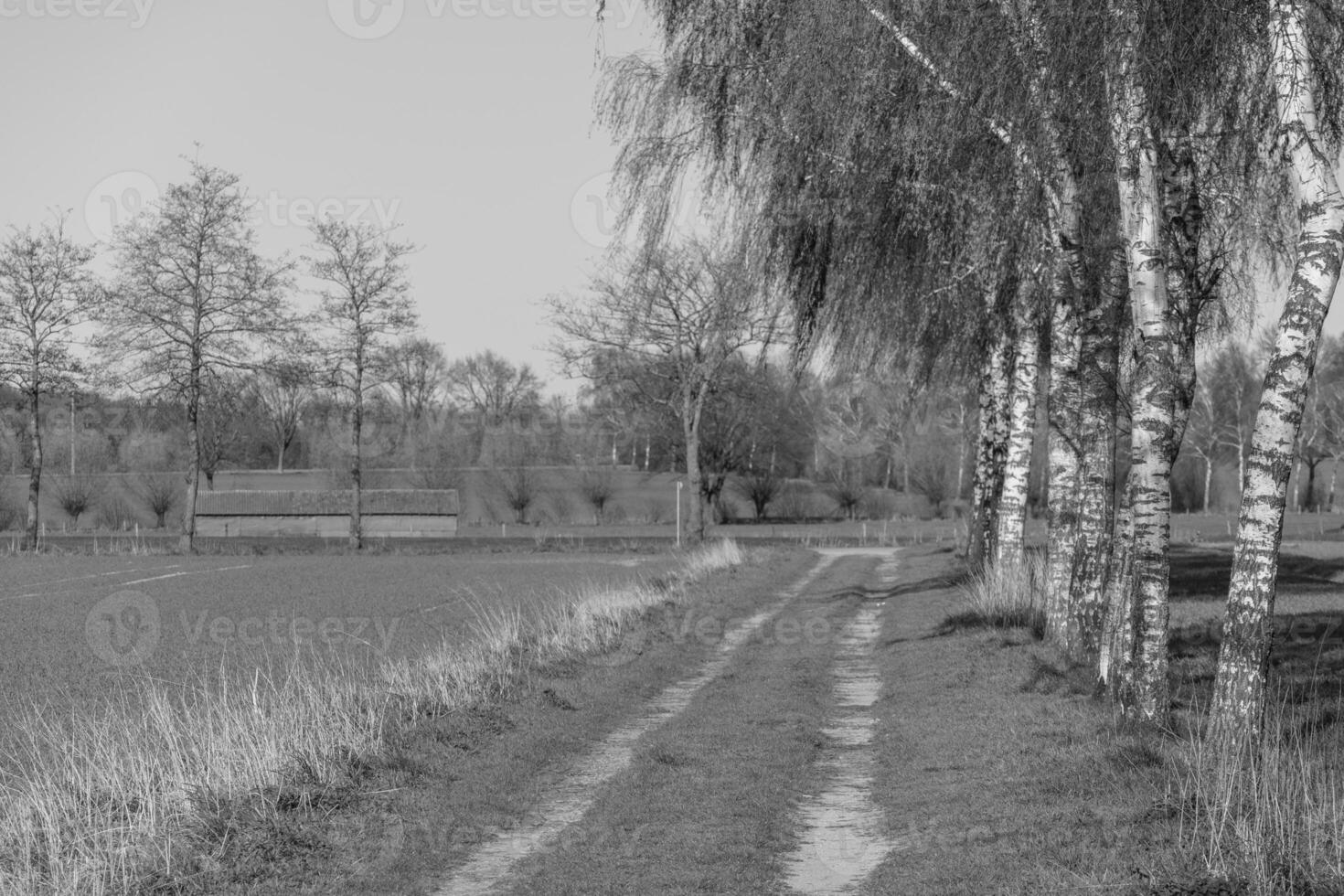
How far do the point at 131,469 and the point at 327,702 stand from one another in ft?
256

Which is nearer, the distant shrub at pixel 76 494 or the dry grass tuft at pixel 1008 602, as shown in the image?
the dry grass tuft at pixel 1008 602

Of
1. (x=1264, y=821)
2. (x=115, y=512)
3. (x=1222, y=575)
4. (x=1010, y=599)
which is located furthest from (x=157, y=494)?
(x=1264, y=821)

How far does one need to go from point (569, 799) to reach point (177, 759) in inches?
93.3

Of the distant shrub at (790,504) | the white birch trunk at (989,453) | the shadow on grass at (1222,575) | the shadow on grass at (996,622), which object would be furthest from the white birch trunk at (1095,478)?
the distant shrub at (790,504)

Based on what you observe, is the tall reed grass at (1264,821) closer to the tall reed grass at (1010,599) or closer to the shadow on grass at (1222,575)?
the tall reed grass at (1010,599)

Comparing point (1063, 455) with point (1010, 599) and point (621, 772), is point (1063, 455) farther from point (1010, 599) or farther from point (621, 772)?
point (621, 772)

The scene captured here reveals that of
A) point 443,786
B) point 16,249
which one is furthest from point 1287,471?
point 16,249

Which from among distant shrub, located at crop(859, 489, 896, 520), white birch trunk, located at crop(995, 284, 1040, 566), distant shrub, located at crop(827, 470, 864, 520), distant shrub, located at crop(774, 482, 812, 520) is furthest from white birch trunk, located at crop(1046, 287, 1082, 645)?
distant shrub, located at crop(827, 470, 864, 520)

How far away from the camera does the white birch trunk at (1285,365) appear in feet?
26.2

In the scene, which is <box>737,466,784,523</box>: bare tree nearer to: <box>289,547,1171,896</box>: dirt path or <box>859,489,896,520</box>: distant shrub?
<box>859,489,896,520</box>: distant shrub

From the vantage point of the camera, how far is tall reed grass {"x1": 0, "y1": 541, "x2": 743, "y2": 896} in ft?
22.2

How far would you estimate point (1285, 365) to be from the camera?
8.05 metres

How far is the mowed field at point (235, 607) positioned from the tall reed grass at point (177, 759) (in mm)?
1629

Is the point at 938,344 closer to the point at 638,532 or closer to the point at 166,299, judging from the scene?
the point at 166,299
